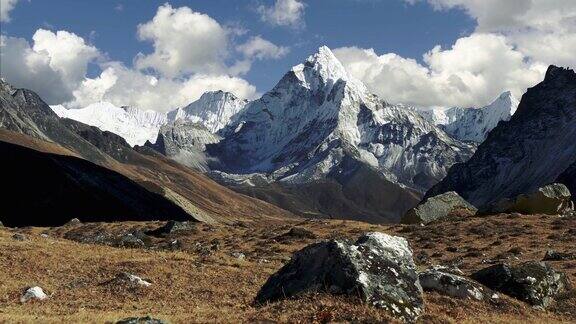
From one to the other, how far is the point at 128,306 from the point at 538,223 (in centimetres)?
5002

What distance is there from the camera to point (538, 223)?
61.4 m

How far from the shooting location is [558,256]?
1640 inches

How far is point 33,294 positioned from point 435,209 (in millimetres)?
68314

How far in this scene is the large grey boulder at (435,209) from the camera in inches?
3260

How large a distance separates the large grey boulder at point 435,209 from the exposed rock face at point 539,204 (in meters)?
8.10

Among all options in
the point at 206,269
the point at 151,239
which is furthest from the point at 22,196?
the point at 206,269

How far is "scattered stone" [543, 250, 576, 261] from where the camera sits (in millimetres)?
41300

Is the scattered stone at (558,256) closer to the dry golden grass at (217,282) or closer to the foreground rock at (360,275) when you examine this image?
the dry golden grass at (217,282)

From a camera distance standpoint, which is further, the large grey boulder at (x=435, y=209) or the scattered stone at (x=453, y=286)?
the large grey boulder at (x=435, y=209)

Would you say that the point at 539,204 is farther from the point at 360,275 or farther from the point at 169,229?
the point at 360,275

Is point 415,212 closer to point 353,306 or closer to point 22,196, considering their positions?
point 353,306

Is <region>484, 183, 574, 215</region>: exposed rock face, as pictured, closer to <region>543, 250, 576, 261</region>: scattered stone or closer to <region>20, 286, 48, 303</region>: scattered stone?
<region>543, 250, 576, 261</region>: scattered stone

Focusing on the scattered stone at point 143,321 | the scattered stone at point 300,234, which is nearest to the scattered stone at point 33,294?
the scattered stone at point 143,321

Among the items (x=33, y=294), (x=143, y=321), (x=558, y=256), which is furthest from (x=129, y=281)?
(x=558, y=256)
